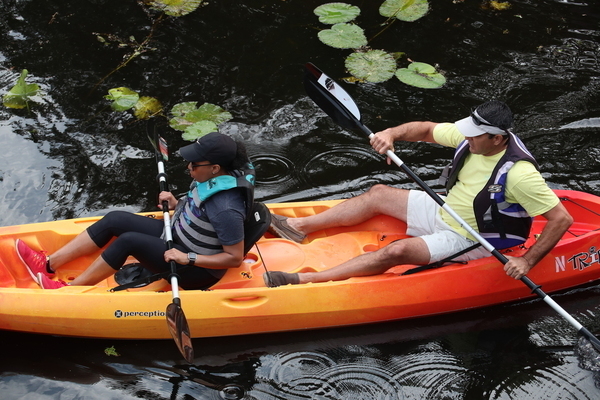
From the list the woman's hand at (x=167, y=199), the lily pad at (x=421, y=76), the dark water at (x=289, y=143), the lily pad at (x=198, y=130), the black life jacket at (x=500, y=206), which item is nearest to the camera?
the black life jacket at (x=500, y=206)

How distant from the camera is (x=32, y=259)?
4.15 m

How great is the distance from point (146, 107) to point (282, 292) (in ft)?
10.1

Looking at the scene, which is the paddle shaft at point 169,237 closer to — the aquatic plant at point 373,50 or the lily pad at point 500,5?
the aquatic plant at point 373,50

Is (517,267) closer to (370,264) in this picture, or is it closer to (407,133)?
(370,264)

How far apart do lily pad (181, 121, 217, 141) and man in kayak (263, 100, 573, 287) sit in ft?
4.96

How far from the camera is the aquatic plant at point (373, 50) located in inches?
263

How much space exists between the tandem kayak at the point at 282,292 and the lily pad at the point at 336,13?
11.5ft

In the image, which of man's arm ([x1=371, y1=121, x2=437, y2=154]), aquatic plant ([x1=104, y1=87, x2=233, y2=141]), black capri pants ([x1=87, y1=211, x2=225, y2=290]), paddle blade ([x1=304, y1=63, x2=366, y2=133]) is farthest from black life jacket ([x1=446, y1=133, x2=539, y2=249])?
aquatic plant ([x1=104, y1=87, x2=233, y2=141])

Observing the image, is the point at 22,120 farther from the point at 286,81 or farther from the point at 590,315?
the point at 590,315

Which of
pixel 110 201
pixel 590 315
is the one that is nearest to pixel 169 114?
pixel 110 201

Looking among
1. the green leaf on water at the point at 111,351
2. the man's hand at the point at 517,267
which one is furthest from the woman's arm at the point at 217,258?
the man's hand at the point at 517,267

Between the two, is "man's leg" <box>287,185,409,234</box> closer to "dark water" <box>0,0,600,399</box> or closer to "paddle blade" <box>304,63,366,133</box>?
"paddle blade" <box>304,63,366,133</box>

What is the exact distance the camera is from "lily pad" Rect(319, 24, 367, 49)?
709 centimetres

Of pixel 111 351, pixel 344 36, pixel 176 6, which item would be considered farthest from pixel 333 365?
pixel 176 6
